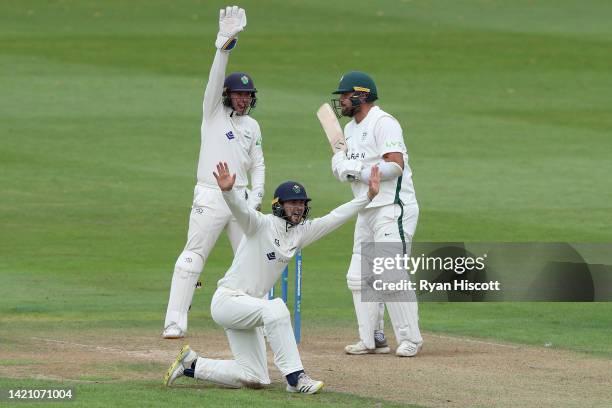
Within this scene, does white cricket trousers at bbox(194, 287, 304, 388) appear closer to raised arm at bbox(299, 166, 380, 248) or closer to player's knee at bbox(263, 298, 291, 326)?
player's knee at bbox(263, 298, 291, 326)

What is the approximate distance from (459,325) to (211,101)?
3.03m

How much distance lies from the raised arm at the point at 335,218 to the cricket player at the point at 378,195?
986mm

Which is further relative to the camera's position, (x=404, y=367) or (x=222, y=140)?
(x=222, y=140)

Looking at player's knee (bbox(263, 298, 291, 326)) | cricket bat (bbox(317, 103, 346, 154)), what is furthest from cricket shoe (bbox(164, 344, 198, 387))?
cricket bat (bbox(317, 103, 346, 154))

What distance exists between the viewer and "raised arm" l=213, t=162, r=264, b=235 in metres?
8.82

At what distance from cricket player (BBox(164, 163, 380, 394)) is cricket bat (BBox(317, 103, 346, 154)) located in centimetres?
136

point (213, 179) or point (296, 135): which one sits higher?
→ point (296, 135)

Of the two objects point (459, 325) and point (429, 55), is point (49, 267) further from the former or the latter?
point (429, 55)

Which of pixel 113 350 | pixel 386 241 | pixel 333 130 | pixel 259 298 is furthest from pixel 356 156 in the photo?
pixel 113 350

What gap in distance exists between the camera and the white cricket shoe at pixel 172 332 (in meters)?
11.3

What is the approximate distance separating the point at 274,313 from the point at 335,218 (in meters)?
0.83

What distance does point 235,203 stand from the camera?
8984 millimetres

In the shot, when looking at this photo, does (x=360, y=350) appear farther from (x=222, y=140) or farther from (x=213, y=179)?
(x=222, y=140)

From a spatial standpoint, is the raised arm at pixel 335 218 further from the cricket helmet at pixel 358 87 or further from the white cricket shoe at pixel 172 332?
the white cricket shoe at pixel 172 332
